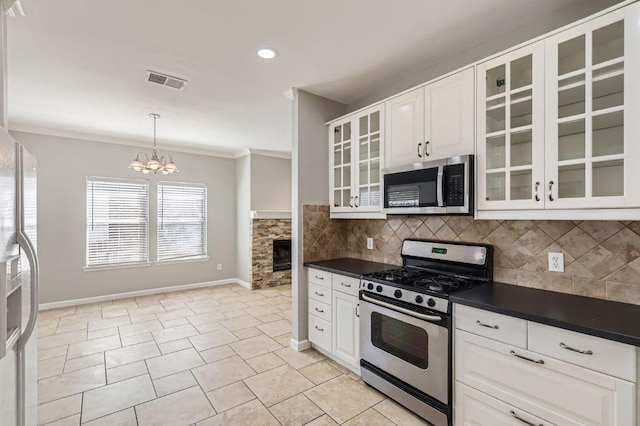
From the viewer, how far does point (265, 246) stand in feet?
20.0

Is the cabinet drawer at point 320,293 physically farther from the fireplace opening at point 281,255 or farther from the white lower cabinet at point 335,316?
the fireplace opening at point 281,255

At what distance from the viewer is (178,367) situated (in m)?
2.95

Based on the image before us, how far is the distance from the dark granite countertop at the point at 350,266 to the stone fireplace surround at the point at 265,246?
290cm

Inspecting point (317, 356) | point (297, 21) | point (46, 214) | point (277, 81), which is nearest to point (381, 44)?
point (297, 21)

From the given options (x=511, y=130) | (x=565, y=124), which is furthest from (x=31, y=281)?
(x=565, y=124)

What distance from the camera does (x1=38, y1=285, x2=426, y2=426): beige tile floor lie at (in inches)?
88.2

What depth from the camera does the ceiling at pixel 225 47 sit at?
1979mm

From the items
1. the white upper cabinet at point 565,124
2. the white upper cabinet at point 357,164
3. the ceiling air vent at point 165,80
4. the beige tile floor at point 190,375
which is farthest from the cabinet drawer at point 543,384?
the ceiling air vent at point 165,80

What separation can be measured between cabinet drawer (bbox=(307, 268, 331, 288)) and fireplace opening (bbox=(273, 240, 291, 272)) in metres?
3.14

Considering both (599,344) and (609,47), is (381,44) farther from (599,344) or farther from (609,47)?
(599,344)

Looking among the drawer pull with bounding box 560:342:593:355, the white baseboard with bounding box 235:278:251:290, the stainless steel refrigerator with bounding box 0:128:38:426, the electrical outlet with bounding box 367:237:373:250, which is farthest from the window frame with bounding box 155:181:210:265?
the drawer pull with bounding box 560:342:593:355

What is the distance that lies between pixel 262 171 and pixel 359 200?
3.54 metres

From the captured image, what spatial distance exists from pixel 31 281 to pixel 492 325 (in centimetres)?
246

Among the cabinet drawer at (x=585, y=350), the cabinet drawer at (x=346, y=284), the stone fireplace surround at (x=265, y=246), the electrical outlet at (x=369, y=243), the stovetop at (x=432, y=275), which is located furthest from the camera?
the stone fireplace surround at (x=265, y=246)
